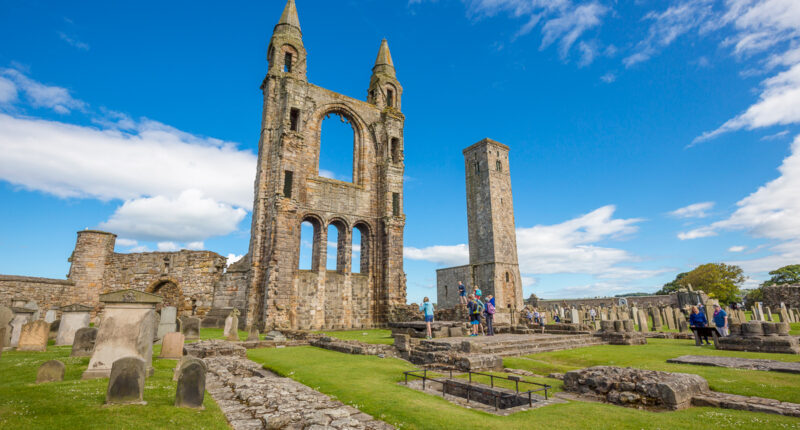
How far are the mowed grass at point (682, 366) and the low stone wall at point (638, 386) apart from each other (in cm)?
81

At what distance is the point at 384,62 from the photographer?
84.3 ft

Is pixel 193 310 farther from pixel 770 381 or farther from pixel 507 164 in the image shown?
pixel 507 164

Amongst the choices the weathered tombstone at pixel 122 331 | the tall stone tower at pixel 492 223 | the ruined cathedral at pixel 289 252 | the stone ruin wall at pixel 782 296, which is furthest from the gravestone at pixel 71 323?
the stone ruin wall at pixel 782 296

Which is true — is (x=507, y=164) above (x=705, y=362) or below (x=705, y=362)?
above

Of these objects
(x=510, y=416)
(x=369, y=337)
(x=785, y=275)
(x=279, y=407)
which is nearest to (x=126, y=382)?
(x=279, y=407)

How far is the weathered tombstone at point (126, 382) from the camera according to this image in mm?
4539

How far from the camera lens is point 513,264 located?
3584cm

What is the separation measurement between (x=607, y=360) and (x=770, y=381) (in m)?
3.20

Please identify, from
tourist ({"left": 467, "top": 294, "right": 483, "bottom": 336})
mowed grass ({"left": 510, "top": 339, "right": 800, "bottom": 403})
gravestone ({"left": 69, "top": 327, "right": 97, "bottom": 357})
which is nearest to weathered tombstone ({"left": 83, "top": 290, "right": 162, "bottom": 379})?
gravestone ({"left": 69, "top": 327, "right": 97, "bottom": 357})

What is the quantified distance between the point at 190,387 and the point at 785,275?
70.9 m

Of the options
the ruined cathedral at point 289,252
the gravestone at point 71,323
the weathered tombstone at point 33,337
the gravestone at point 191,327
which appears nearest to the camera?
the weathered tombstone at point 33,337

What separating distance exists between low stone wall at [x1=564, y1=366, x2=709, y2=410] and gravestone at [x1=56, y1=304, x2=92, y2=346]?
14.4 m

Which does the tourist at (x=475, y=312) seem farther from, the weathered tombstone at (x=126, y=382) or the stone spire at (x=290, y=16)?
the stone spire at (x=290, y=16)

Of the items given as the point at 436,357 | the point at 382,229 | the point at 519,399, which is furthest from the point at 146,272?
the point at 519,399
